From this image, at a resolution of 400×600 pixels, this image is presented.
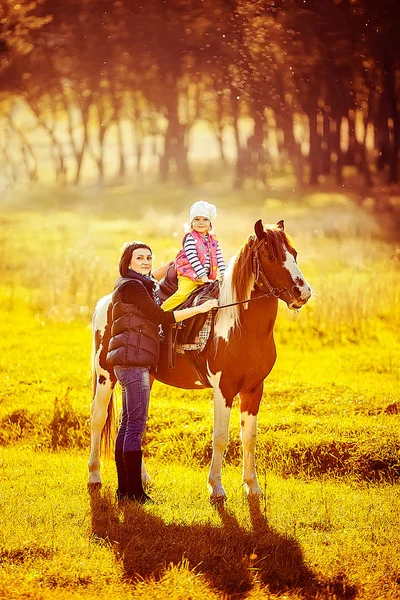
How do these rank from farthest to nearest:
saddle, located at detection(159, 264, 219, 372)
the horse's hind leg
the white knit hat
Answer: the horse's hind leg
saddle, located at detection(159, 264, 219, 372)
the white knit hat

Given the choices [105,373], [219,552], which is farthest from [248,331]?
[219,552]

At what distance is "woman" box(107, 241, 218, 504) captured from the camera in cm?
645

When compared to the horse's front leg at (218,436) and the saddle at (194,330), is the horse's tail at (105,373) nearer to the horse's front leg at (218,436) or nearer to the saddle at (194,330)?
the saddle at (194,330)

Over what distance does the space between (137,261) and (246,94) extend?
11383 millimetres

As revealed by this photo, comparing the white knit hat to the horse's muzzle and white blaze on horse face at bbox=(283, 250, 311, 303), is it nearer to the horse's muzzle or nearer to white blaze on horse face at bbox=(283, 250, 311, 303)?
white blaze on horse face at bbox=(283, 250, 311, 303)

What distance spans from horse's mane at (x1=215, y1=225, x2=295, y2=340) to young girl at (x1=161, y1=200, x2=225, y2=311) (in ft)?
0.69

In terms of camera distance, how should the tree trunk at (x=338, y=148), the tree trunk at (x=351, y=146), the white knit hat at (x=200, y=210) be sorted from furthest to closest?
the tree trunk at (x=338, y=148) → the tree trunk at (x=351, y=146) → the white knit hat at (x=200, y=210)

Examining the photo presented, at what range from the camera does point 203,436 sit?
9.04 meters

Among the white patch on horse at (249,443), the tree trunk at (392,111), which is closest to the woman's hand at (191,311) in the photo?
the white patch on horse at (249,443)

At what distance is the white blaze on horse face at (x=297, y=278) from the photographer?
20.1 ft

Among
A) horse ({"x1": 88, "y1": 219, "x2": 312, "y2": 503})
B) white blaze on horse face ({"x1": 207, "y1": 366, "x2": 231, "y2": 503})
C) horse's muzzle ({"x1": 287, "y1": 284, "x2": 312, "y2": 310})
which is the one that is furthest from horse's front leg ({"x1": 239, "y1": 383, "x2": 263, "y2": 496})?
horse's muzzle ({"x1": 287, "y1": 284, "x2": 312, "y2": 310})

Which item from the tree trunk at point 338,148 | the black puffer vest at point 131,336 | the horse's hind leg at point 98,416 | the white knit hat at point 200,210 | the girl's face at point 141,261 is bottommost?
the horse's hind leg at point 98,416

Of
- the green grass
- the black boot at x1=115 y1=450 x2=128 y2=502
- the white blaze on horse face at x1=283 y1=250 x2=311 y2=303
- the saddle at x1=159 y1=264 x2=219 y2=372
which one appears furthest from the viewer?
the saddle at x1=159 y1=264 x2=219 y2=372

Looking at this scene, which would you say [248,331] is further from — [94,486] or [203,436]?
[203,436]
